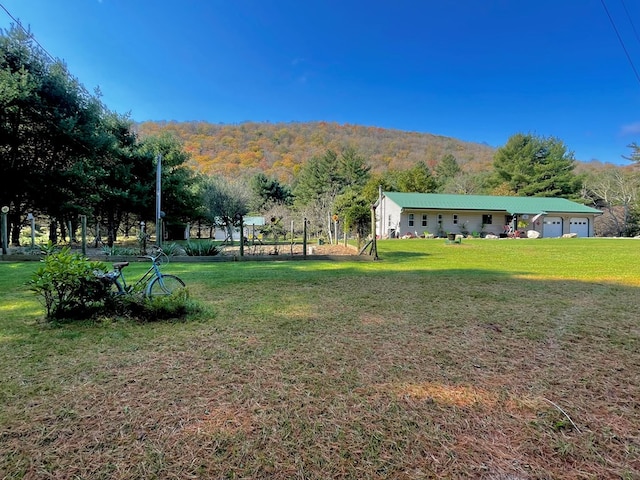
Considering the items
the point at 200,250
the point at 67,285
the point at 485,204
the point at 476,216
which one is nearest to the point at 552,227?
the point at 485,204

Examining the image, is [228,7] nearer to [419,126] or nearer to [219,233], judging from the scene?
[219,233]

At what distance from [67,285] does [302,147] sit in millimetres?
40181

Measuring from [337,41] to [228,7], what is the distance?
1241cm

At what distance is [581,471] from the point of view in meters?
1.53

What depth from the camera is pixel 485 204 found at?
29.0m

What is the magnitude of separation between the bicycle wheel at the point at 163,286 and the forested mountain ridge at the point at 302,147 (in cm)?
2795

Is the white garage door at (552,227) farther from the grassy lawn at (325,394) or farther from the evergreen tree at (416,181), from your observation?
the grassy lawn at (325,394)

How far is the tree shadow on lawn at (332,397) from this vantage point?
1.58 meters

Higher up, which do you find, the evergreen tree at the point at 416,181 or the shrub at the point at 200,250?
the evergreen tree at the point at 416,181

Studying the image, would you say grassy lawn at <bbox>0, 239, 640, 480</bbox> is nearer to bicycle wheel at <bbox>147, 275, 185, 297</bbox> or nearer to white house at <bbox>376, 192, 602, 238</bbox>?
bicycle wheel at <bbox>147, 275, 185, 297</bbox>

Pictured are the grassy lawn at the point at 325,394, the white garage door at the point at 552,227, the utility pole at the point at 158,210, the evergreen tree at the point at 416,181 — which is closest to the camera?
the grassy lawn at the point at 325,394

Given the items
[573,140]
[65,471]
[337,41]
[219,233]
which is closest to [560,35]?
[337,41]

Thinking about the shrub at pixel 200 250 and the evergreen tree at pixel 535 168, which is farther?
the evergreen tree at pixel 535 168

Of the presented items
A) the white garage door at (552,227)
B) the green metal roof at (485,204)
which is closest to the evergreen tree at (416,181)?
the green metal roof at (485,204)
